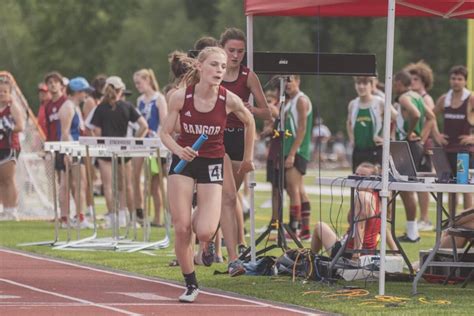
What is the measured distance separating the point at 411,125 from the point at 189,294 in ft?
24.3

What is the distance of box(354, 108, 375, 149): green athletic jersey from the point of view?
17.8 meters

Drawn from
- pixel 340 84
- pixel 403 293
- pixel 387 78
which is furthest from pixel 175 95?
pixel 340 84

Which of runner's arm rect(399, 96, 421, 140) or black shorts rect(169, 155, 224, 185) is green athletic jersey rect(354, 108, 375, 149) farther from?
black shorts rect(169, 155, 224, 185)

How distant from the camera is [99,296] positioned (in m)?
11.4

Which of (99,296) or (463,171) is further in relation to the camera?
(463,171)

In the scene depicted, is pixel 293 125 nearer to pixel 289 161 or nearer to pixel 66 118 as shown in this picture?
pixel 289 161

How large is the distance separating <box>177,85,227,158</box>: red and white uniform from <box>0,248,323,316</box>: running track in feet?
4.06

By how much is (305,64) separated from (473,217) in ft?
7.63

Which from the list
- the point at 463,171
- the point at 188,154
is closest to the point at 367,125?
the point at 463,171

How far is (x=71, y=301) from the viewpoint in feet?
36.3

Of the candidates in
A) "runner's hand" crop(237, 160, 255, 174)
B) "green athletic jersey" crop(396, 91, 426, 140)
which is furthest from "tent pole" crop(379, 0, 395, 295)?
"green athletic jersey" crop(396, 91, 426, 140)

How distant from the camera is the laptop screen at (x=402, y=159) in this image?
12465 mm

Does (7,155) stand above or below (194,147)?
below

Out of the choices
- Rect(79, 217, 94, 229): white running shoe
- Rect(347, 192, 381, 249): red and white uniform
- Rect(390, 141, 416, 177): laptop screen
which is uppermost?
Rect(390, 141, 416, 177): laptop screen
